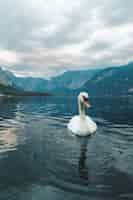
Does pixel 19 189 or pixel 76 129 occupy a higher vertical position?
pixel 76 129

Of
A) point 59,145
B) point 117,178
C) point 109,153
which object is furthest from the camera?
point 59,145

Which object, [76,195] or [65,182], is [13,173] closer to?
[65,182]

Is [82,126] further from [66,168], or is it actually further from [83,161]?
[66,168]

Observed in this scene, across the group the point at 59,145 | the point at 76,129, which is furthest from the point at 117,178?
the point at 76,129

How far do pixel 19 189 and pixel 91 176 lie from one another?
13.2ft

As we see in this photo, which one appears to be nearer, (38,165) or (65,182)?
(65,182)

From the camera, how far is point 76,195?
37.3 feet

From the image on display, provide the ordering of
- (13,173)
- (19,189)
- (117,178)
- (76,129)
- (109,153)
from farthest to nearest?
(76,129) → (109,153) → (13,173) → (117,178) → (19,189)

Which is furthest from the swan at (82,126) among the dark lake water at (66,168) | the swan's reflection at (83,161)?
the swan's reflection at (83,161)

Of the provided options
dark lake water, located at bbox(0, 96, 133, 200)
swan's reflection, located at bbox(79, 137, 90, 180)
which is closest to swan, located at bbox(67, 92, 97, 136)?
dark lake water, located at bbox(0, 96, 133, 200)

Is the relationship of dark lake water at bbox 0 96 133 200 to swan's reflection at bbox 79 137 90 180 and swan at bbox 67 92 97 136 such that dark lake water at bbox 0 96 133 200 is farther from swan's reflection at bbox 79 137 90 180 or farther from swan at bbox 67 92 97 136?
swan at bbox 67 92 97 136

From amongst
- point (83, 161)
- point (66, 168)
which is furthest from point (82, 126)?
point (66, 168)

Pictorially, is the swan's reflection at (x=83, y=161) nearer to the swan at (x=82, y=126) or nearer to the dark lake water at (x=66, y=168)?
the dark lake water at (x=66, y=168)

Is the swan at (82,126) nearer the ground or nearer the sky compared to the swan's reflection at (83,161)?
nearer the sky
